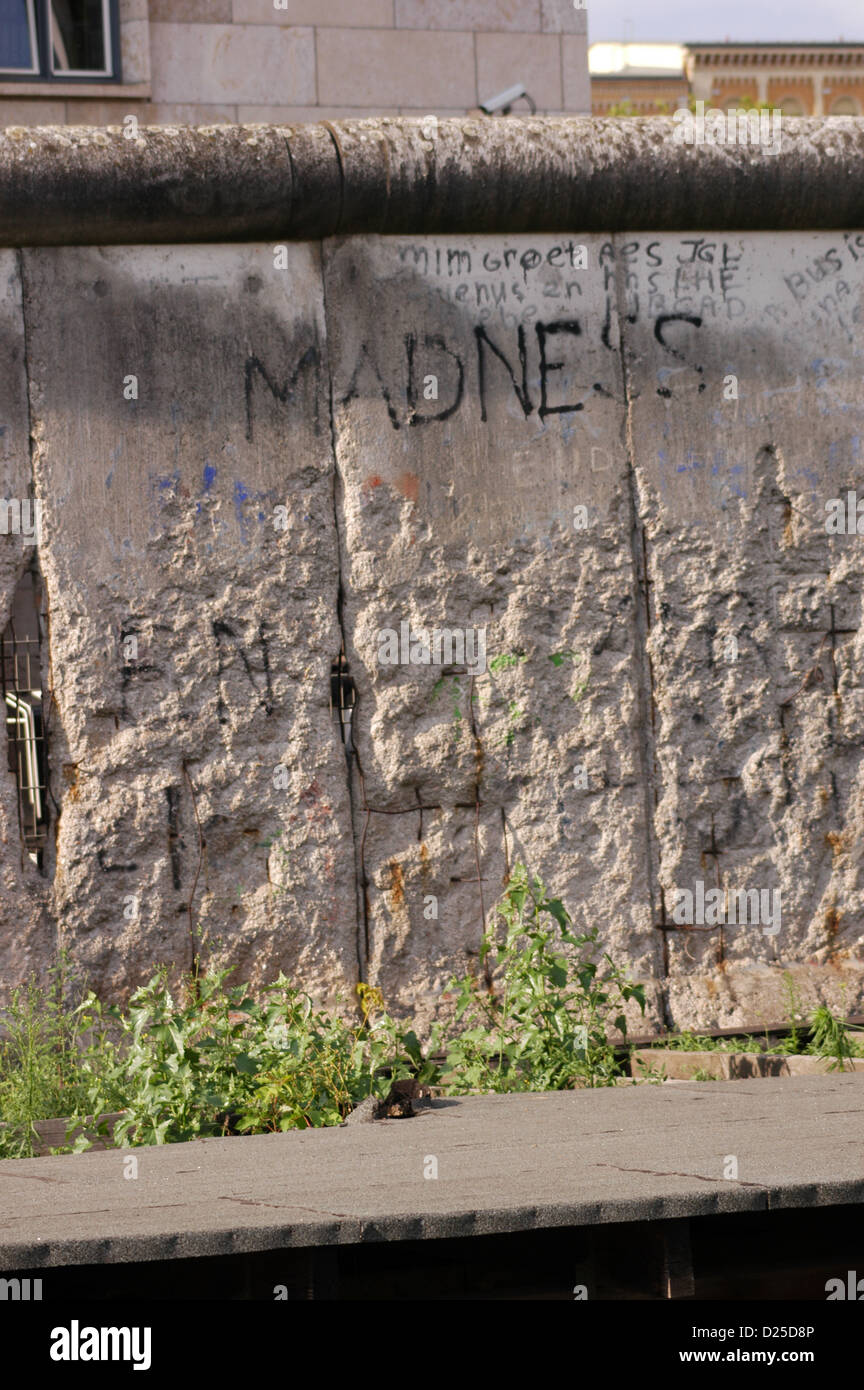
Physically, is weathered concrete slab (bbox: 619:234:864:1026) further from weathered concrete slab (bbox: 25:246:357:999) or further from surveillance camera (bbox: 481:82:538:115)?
surveillance camera (bbox: 481:82:538:115)

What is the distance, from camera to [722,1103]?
3.88m

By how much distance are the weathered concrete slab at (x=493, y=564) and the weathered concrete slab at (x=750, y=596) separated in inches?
5.0

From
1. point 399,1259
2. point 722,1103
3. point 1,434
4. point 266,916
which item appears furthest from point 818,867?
point 1,434

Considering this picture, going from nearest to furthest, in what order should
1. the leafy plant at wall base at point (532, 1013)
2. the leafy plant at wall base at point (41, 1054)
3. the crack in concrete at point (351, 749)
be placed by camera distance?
the leafy plant at wall base at point (41, 1054), the leafy plant at wall base at point (532, 1013), the crack in concrete at point (351, 749)

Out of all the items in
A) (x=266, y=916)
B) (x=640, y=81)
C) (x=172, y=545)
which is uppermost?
(x=640, y=81)

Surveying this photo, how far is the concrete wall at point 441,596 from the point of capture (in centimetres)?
477

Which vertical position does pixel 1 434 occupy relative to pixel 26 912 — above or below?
above

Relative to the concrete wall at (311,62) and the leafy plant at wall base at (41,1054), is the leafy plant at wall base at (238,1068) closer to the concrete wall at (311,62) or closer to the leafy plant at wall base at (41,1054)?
the leafy plant at wall base at (41,1054)

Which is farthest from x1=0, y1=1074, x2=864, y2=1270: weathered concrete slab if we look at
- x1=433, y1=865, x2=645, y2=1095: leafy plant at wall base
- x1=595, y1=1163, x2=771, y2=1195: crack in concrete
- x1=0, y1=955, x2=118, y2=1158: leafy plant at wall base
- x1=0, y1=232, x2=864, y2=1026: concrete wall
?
x1=0, y1=232, x2=864, y2=1026: concrete wall

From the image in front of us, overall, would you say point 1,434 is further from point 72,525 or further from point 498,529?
point 498,529

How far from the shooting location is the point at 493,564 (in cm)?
497

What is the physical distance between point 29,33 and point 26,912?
16.8 feet

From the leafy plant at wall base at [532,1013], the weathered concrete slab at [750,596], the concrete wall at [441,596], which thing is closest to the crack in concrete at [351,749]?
the concrete wall at [441,596]
